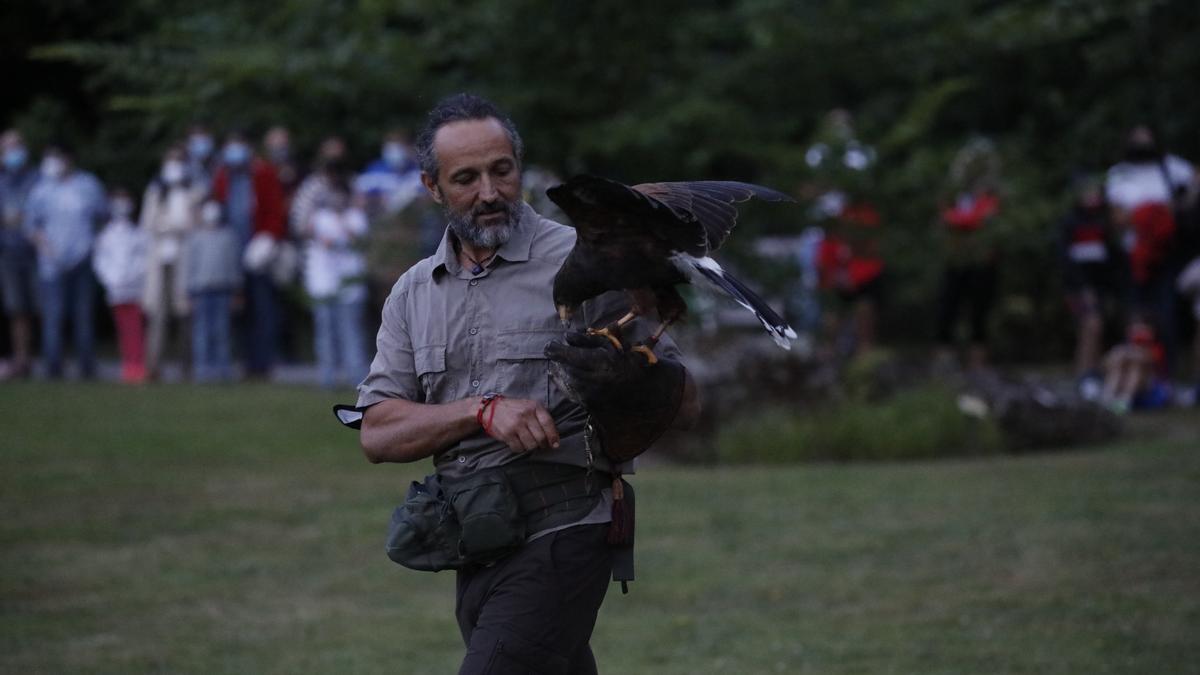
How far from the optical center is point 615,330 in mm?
3980

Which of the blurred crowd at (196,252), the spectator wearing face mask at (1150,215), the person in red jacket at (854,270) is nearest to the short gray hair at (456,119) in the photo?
the person in red jacket at (854,270)

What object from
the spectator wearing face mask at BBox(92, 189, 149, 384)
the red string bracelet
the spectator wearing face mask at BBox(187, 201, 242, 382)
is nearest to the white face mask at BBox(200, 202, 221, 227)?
the spectator wearing face mask at BBox(187, 201, 242, 382)

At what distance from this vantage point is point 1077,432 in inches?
479

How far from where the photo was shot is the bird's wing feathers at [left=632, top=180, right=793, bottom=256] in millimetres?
3988

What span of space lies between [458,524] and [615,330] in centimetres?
65

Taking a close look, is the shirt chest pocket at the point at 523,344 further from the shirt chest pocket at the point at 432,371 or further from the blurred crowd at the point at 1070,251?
the blurred crowd at the point at 1070,251

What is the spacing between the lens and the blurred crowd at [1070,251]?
1225 cm

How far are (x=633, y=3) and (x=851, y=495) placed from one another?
394cm

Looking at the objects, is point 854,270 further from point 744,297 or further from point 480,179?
point 744,297

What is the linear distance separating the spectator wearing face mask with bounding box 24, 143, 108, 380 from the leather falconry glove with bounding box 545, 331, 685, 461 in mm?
13489

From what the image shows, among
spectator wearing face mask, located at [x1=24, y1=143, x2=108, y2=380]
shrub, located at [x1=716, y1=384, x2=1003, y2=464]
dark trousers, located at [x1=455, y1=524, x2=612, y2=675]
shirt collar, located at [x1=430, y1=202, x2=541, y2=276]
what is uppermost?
spectator wearing face mask, located at [x1=24, y1=143, x2=108, y2=380]

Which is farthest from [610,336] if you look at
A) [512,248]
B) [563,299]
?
[512,248]

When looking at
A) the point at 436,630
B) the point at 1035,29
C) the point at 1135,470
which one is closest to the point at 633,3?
the point at 1035,29

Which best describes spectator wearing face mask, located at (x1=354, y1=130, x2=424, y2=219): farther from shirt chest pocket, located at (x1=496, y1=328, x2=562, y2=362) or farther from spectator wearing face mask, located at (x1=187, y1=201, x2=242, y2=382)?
shirt chest pocket, located at (x1=496, y1=328, x2=562, y2=362)
